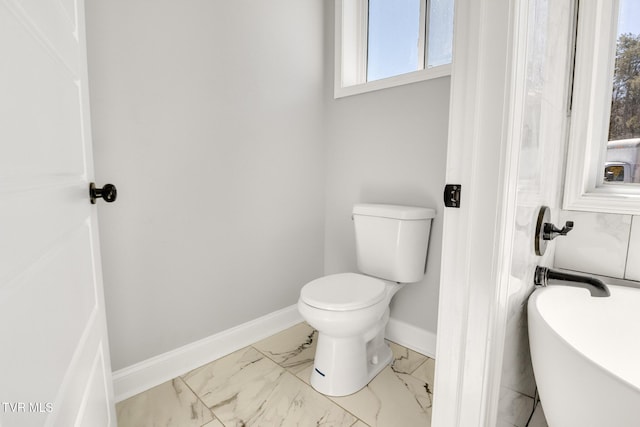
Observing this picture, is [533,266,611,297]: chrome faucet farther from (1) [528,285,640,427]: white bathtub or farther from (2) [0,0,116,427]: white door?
(2) [0,0,116,427]: white door

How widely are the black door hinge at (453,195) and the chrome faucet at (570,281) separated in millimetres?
567

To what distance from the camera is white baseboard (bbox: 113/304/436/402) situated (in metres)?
1.43

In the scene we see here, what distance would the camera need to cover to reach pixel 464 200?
78 cm

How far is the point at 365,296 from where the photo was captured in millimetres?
1457

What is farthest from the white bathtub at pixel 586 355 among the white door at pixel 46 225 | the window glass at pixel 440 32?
the window glass at pixel 440 32

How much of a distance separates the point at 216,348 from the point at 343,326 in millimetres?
773

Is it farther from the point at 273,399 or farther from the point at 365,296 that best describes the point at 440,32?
the point at 273,399

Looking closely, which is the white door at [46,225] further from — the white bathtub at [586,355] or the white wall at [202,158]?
the white bathtub at [586,355]

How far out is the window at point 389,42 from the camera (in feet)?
5.75

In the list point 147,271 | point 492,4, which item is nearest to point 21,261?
point 492,4

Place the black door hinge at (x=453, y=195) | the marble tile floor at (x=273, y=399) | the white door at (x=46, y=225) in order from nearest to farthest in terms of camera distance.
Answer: the white door at (x=46, y=225) → the black door hinge at (x=453, y=195) → the marble tile floor at (x=273, y=399)

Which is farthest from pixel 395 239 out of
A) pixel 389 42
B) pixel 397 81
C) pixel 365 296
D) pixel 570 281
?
pixel 389 42

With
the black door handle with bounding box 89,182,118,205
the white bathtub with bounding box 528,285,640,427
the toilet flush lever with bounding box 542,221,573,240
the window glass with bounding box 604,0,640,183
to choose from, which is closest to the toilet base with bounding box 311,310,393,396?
the white bathtub with bounding box 528,285,640,427

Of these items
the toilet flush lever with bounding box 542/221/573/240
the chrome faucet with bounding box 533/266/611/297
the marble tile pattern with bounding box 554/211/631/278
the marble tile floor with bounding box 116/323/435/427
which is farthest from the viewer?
the marble tile floor with bounding box 116/323/435/427
